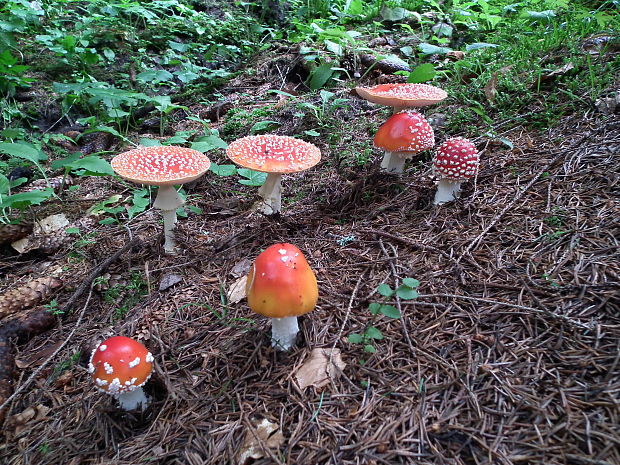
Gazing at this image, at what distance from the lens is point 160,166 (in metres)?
3.32

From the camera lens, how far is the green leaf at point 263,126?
520 centimetres

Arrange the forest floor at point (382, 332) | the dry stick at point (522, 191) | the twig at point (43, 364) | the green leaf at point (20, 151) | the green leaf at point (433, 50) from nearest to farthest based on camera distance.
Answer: the forest floor at point (382, 332), the twig at point (43, 364), the dry stick at point (522, 191), the green leaf at point (20, 151), the green leaf at point (433, 50)

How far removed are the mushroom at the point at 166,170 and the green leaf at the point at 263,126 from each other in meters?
1.76

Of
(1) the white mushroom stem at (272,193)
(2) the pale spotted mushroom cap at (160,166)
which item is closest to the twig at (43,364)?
(2) the pale spotted mushroom cap at (160,166)

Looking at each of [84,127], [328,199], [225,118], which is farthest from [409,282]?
[84,127]

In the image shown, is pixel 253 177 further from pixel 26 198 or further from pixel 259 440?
pixel 259 440

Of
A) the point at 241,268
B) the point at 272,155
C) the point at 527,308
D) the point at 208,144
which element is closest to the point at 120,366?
the point at 241,268

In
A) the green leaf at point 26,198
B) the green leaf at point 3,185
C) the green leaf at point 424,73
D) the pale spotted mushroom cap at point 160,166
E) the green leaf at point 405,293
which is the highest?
the green leaf at point 424,73

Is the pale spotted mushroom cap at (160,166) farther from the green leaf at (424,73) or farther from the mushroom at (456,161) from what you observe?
the green leaf at (424,73)

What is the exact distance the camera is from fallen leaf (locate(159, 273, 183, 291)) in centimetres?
323

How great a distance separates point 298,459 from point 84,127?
22.8 ft

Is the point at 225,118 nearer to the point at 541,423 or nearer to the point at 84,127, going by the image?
the point at 84,127

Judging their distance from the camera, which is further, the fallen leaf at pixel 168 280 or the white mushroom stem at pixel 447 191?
the white mushroom stem at pixel 447 191

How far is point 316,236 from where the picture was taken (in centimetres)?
345
